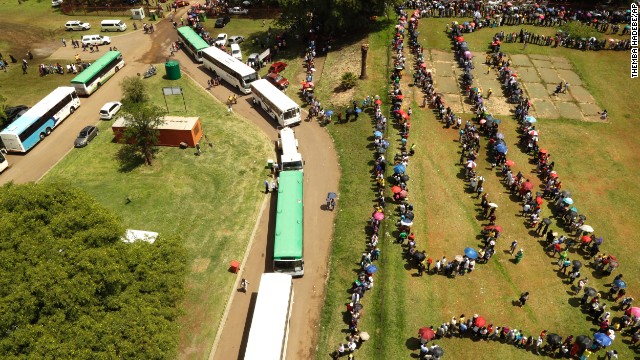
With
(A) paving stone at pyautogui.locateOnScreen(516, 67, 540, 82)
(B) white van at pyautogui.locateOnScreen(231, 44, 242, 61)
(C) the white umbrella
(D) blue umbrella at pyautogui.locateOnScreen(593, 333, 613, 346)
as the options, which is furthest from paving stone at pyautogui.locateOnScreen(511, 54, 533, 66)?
(D) blue umbrella at pyautogui.locateOnScreen(593, 333, 613, 346)

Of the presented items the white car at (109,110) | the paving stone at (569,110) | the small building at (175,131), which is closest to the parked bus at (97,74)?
the white car at (109,110)

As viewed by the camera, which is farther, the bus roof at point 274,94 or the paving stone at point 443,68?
the paving stone at point 443,68

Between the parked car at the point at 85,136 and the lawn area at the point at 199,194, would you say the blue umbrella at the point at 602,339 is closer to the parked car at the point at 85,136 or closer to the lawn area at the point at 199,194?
the lawn area at the point at 199,194

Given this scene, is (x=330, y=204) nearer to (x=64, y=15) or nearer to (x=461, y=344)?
(x=461, y=344)

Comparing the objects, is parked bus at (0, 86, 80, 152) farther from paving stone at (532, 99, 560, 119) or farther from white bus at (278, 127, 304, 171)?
paving stone at (532, 99, 560, 119)

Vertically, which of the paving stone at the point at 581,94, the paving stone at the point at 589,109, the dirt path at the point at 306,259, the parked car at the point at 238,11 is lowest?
the dirt path at the point at 306,259

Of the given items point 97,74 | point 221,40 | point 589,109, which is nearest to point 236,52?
point 221,40
